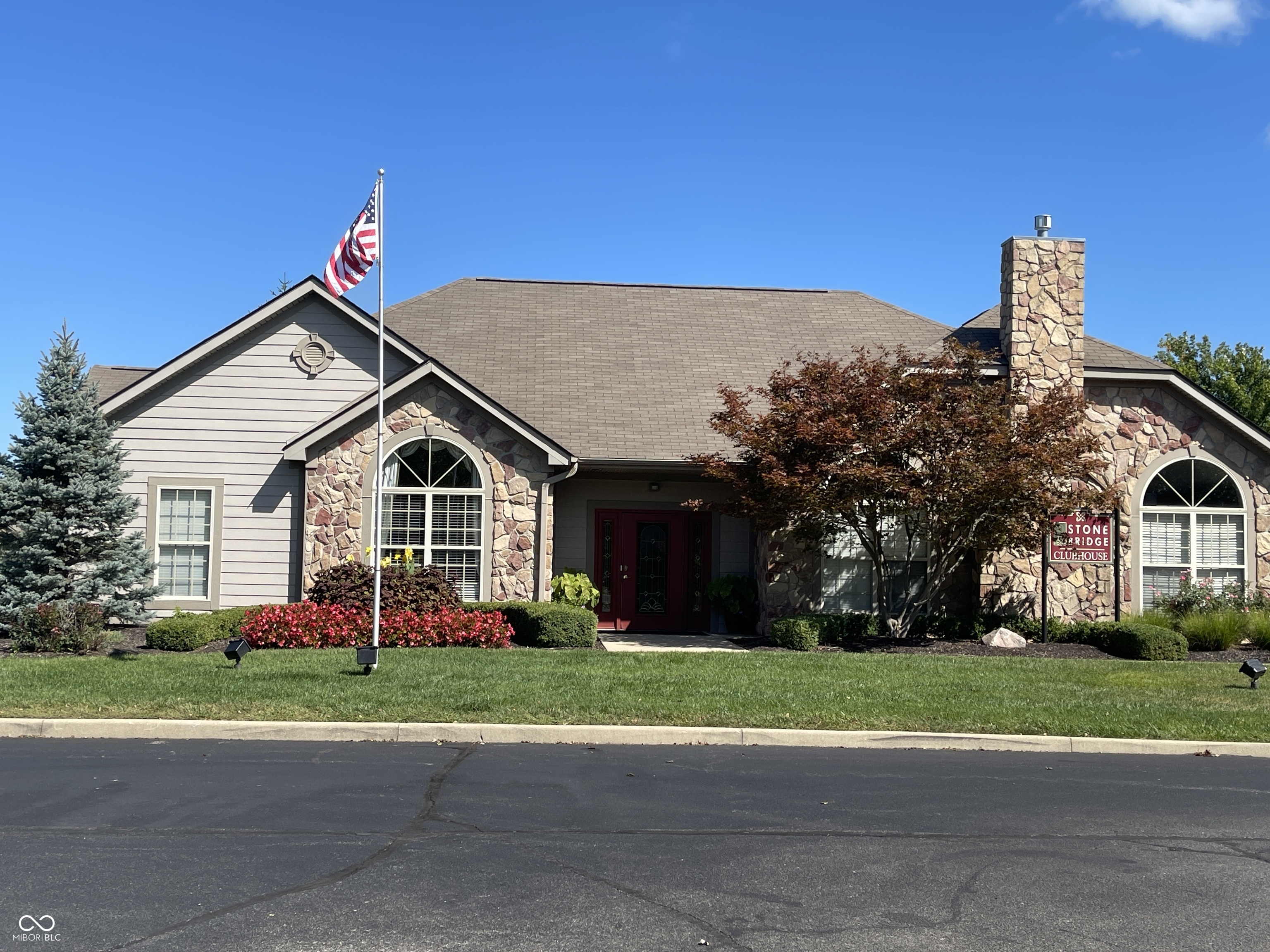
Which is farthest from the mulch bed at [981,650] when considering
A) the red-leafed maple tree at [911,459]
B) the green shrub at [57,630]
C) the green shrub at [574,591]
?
the green shrub at [57,630]

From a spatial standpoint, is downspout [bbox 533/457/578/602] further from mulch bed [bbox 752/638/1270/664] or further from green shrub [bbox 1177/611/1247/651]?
green shrub [bbox 1177/611/1247/651]

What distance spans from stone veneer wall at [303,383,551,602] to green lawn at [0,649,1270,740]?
3342mm

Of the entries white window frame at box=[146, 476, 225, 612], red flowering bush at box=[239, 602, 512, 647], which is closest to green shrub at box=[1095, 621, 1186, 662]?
red flowering bush at box=[239, 602, 512, 647]

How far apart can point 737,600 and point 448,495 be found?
530 centimetres

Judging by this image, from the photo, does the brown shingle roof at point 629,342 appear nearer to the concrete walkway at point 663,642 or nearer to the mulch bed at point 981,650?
the concrete walkway at point 663,642

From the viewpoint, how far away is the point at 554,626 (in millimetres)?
16250

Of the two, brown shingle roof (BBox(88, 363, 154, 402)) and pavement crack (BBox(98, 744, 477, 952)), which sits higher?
brown shingle roof (BBox(88, 363, 154, 402))

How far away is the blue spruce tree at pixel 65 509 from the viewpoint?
1623 centimetres

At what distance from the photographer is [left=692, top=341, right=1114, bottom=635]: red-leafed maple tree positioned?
16797mm

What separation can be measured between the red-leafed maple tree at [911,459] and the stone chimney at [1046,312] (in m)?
1.25

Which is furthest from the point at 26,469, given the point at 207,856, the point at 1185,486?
the point at 1185,486

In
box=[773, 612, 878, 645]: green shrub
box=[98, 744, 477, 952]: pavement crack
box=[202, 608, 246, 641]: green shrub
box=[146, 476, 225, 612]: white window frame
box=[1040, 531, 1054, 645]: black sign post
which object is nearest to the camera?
box=[98, 744, 477, 952]: pavement crack

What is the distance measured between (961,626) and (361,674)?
34.2 feet

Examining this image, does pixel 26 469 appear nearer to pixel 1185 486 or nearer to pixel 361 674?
pixel 361 674
